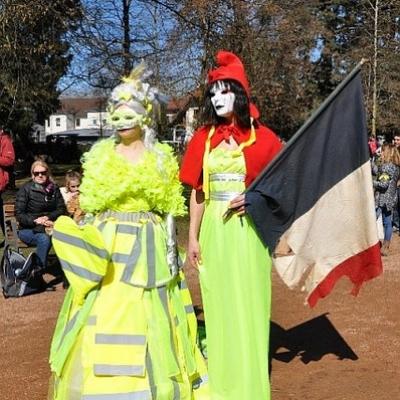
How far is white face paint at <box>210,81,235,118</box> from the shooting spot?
4051 millimetres

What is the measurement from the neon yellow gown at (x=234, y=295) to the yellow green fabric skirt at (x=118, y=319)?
29 cm

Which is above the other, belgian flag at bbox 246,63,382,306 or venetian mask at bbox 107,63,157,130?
venetian mask at bbox 107,63,157,130

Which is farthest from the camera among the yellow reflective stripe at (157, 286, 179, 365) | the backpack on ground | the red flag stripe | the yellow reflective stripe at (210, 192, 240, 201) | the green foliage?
the green foliage

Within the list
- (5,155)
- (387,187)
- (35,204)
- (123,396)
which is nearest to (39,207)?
(35,204)

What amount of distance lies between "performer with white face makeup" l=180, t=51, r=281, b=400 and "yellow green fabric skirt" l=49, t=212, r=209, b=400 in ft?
1.00

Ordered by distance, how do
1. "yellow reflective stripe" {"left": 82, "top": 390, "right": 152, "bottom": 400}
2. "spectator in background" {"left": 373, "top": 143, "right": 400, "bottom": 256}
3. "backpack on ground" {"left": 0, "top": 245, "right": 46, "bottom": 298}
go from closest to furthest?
"yellow reflective stripe" {"left": 82, "top": 390, "right": 152, "bottom": 400}, "backpack on ground" {"left": 0, "top": 245, "right": 46, "bottom": 298}, "spectator in background" {"left": 373, "top": 143, "right": 400, "bottom": 256}

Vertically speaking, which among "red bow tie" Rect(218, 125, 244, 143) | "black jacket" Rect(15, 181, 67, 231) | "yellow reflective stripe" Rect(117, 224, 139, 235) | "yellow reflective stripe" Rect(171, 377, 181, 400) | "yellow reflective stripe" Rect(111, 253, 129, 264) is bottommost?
"yellow reflective stripe" Rect(171, 377, 181, 400)

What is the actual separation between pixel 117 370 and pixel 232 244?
979 millimetres

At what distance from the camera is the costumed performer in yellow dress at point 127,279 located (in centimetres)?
359

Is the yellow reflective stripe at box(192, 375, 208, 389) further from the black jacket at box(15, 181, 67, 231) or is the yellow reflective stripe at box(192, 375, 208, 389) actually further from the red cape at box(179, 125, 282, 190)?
the black jacket at box(15, 181, 67, 231)

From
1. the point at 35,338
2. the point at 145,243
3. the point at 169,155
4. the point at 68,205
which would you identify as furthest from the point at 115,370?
the point at 68,205

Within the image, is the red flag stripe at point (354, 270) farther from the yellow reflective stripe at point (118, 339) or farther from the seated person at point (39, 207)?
the seated person at point (39, 207)

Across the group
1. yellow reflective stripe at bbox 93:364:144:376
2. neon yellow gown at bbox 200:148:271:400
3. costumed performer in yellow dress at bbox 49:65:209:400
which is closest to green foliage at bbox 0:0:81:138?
costumed performer in yellow dress at bbox 49:65:209:400

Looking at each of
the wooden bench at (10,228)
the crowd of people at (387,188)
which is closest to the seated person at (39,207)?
the wooden bench at (10,228)
